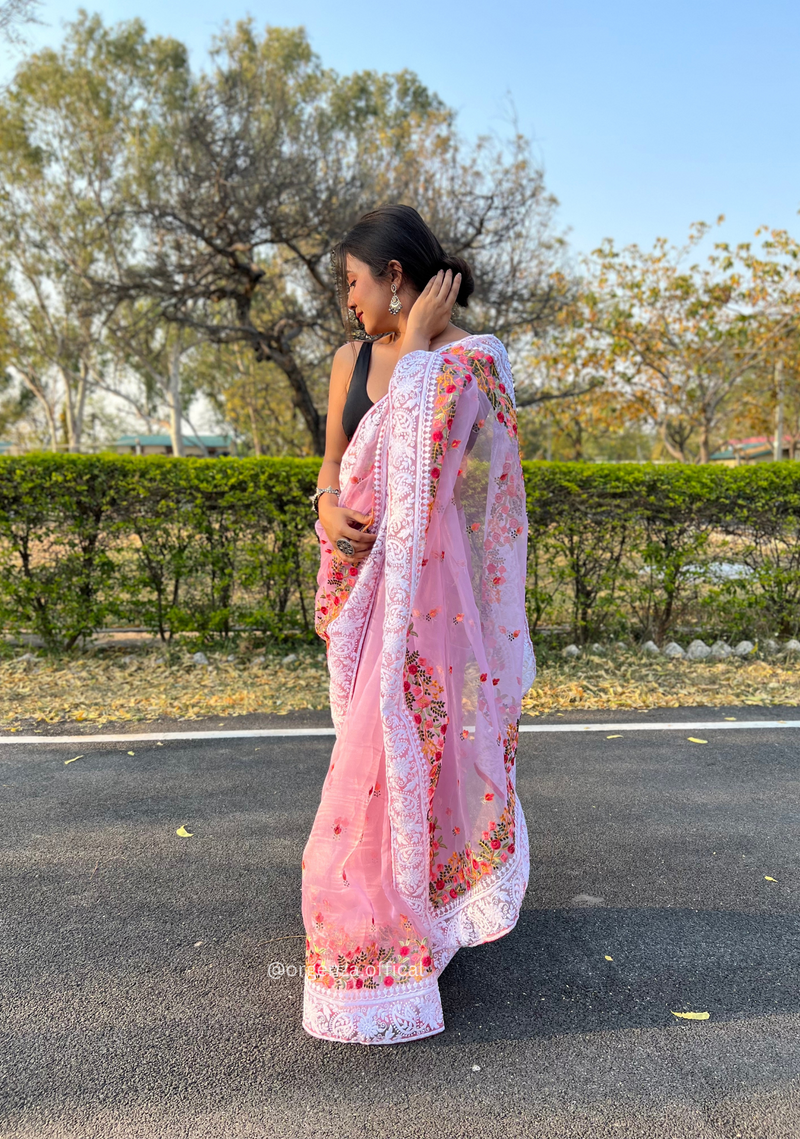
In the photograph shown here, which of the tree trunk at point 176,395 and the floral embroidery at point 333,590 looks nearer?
the floral embroidery at point 333,590

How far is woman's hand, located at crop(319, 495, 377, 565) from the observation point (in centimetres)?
227

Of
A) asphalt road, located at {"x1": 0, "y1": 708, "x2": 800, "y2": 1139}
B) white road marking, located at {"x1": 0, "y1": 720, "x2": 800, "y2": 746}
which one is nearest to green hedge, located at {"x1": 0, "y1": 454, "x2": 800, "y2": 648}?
white road marking, located at {"x1": 0, "y1": 720, "x2": 800, "y2": 746}

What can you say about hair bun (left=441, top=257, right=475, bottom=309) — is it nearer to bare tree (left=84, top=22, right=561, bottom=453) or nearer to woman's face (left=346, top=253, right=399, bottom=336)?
woman's face (left=346, top=253, right=399, bottom=336)

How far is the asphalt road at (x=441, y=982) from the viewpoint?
72.5 inches

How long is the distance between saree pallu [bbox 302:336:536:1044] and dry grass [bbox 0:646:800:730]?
9.10 feet

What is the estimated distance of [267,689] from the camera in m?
5.39

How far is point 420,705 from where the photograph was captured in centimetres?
221

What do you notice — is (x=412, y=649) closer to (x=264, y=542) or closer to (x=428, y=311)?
(x=428, y=311)

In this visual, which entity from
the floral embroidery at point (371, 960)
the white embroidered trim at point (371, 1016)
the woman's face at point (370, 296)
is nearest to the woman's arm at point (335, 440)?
the woman's face at point (370, 296)

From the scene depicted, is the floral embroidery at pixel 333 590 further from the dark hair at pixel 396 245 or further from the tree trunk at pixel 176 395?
the tree trunk at pixel 176 395

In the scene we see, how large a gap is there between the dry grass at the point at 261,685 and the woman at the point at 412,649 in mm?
2778

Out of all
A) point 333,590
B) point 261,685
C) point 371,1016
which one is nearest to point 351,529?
point 333,590

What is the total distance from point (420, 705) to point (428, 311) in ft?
3.65

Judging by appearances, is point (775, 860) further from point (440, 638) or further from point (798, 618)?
point (798, 618)
